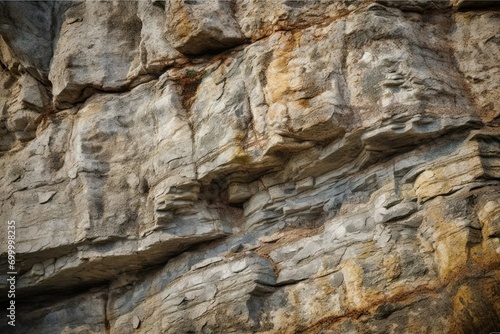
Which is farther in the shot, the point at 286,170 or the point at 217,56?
the point at 217,56

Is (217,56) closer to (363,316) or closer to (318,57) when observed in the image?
(318,57)

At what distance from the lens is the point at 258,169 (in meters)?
13.3

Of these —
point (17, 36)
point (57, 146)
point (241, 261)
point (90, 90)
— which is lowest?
point (241, 261)

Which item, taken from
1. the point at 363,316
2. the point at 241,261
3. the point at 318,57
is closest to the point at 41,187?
the point at 241,261

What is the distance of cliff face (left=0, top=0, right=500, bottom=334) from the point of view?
11383mm

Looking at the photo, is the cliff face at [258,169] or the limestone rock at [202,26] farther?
the limestone rock at [202,26]

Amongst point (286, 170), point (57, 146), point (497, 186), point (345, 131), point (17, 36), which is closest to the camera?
point (497, 186)

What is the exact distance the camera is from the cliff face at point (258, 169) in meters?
11.4

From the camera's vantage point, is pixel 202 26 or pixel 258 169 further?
pixel 202 26

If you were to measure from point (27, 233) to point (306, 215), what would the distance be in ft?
19.2

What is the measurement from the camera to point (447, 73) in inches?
501

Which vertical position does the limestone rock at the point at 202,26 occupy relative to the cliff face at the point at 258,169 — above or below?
above

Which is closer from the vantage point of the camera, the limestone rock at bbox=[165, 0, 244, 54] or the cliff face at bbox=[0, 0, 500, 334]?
the cliff face at bbox=[0, 0, 500, 334]

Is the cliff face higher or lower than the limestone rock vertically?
lower
